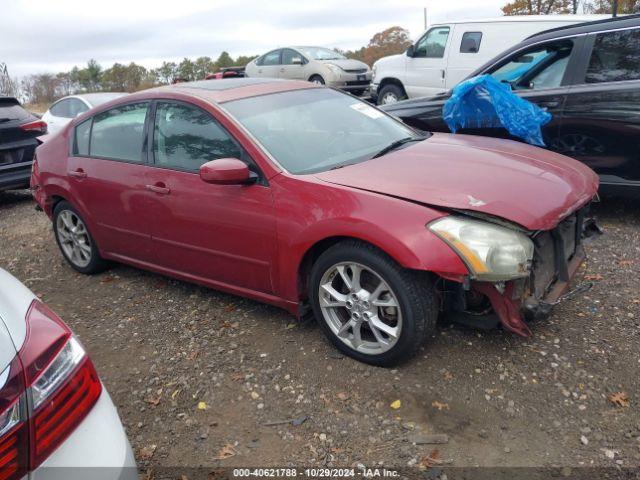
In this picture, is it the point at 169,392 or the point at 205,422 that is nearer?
the point at 205,422

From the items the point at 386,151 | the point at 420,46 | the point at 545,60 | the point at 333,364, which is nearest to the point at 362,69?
the point at 420,46

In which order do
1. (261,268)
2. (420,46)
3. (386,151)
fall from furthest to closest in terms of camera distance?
(420,46) → (386,151) → (261,268)

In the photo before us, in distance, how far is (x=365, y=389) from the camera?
9.51 ft

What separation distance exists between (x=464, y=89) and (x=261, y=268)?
2959 mm

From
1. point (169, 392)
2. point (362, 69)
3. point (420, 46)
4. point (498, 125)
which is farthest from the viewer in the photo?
point (362, 69)

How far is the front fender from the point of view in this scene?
104 inches

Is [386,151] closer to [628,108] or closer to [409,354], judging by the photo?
[409,354]

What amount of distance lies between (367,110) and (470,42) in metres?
6.25

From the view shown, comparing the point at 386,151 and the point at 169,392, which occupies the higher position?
the point at 386,151

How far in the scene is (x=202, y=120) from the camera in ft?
11.9

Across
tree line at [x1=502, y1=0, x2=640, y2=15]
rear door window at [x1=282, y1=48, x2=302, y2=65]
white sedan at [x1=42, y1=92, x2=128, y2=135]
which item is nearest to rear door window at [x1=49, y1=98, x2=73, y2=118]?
white sedan at [x1=42, y1=92, x2=128, y2=135]

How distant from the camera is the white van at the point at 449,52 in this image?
349 inches

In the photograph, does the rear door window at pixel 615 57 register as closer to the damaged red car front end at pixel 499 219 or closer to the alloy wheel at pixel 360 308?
the damaged red car front end at pixel 499 219

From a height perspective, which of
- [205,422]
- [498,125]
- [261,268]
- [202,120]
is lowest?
[205,422]
